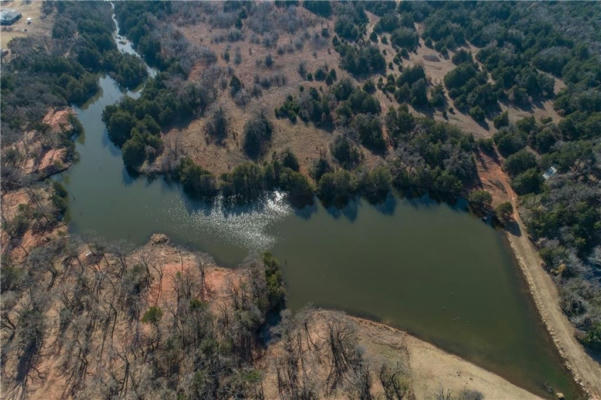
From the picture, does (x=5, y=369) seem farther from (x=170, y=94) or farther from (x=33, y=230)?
(x=170, y=94)

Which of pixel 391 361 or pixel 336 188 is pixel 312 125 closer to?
pixel 336 188

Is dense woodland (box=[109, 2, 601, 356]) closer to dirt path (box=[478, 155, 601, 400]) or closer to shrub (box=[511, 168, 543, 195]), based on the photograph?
shrub (box=[511, 168, 543, 195])

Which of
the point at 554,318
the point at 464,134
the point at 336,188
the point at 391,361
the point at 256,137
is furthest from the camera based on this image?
the point at 256,137

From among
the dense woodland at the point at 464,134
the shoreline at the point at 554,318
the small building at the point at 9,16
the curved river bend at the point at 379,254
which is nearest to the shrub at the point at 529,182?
the dense woodland at the point at 464,134

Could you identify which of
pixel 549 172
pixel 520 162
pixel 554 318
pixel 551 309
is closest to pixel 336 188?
pixel 520 162

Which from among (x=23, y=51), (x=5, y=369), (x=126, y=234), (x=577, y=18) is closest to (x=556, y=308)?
(x=126, y=234)
